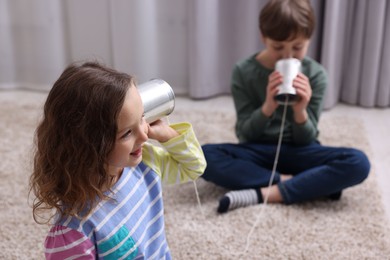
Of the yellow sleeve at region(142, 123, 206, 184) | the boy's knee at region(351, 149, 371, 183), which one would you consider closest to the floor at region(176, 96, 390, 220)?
the boy's knee at region(351, 149, 371, 183)

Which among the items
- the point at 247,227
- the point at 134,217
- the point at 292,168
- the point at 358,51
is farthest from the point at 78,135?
the point at 358,51

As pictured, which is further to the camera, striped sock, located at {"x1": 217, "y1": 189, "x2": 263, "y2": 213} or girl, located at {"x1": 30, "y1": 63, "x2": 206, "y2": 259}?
striped sock, located at {"x1": 217, "y1": 189, "x2": 263, "y2": 213}

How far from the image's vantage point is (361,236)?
1.30 metres

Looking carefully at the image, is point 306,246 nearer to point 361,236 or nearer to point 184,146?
point 361,236

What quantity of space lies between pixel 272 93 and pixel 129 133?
0.67 m

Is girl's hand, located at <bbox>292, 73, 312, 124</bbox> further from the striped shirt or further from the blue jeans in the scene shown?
the striped shirt

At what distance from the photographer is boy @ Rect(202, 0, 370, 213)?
55.8 inches

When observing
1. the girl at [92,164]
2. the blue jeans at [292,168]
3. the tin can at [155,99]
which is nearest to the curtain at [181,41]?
the blue jeans at [292,168]

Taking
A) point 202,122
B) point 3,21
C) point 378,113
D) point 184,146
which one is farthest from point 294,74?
point 3,21

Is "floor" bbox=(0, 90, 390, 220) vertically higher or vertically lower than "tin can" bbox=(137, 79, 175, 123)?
lower

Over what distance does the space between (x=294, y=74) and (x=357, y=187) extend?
0.38m

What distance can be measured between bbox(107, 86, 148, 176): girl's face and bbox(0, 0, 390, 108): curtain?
1.38 meters

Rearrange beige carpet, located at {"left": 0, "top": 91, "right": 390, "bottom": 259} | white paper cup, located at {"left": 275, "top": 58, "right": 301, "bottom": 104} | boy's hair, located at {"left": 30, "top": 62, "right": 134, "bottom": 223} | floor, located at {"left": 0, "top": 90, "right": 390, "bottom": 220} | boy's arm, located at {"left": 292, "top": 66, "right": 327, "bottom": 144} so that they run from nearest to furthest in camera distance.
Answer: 1. boy's hair, located at {"left": 30, "top": 62, "right": 134, "bottom": 223}
2. beige carpet, located at {"left": 0, "top": 91, "right": 390, "bottom": 259}
3. white paper cup, located at {"left": 275, "top": 58, "right": 301, "bottom": 104}
4. boy's arm, located at {"left": 292, "top": 66, "right": 327, "bottom": 144}
5. floor, located at {"left": 0, "top": 90, "right": 390, "bottom": 220}

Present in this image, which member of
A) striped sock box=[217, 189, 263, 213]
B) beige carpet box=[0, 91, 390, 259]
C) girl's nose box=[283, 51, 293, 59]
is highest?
girl's nose box=[283, 51, 293, 59]
